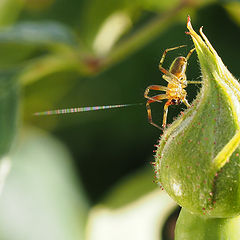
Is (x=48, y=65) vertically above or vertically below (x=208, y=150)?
above

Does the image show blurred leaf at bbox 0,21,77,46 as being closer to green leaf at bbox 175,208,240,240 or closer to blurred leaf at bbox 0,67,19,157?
blurred leaf at bbox 0,67,19,157

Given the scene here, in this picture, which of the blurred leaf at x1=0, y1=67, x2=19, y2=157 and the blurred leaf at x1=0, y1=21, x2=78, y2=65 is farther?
the blurred leaf at x1=0, y1=21, x2=78, y2=65

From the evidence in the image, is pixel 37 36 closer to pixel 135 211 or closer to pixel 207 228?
pixel 135 211

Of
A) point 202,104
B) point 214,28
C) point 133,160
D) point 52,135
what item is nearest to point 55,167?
point 52,135

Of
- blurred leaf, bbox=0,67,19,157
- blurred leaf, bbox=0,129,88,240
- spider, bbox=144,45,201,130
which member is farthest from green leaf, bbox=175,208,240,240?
blurred leaf, bbox=0,129,88,240

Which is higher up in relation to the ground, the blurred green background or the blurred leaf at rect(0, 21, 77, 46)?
the blurred leaf at rect(0, 21, 77, 46)

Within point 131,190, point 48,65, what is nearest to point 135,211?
point 131,190

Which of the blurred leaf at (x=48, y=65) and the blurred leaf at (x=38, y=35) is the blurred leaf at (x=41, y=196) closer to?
the blurred leaf at (x=48, y=65)
